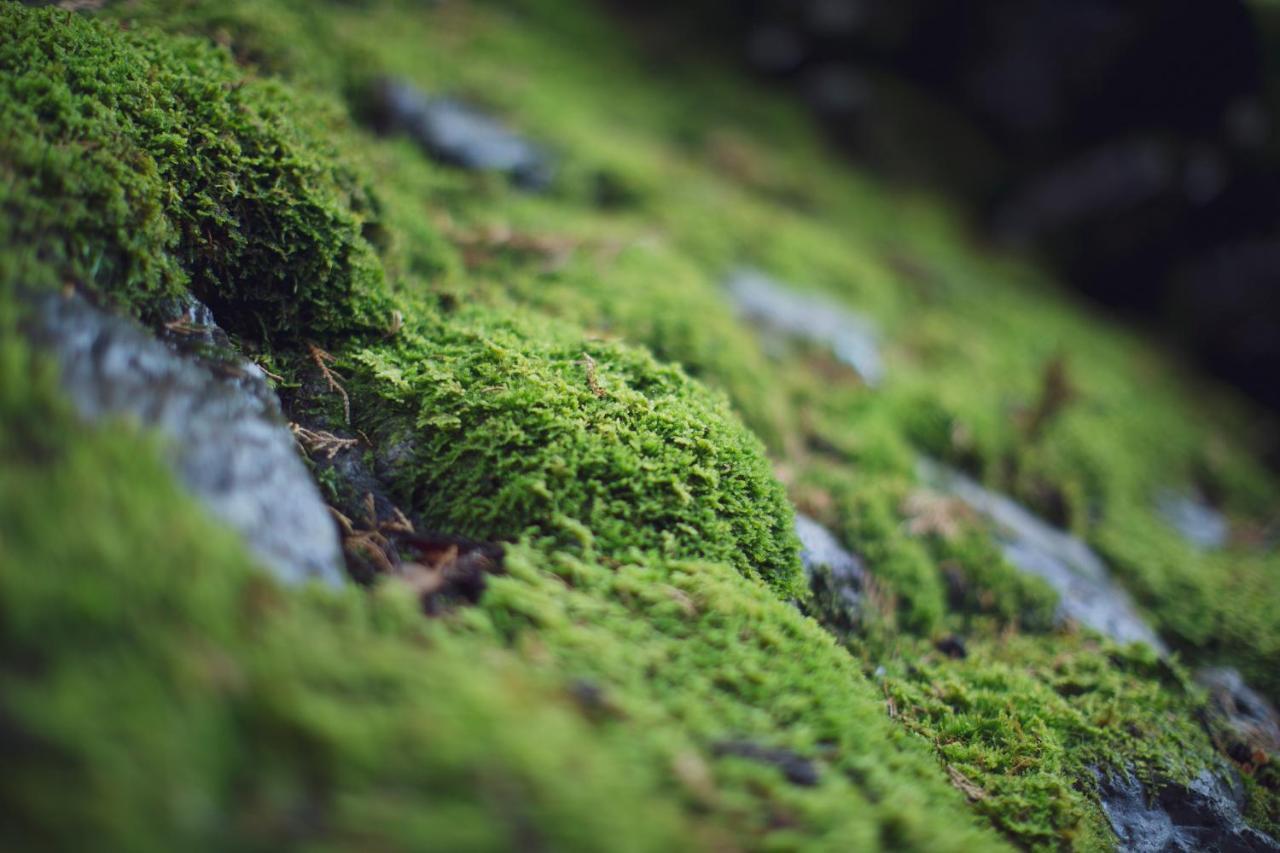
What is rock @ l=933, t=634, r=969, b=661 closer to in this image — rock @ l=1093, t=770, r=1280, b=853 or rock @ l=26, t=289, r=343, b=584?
rock @ l=1093, t=770, r=1280, b=853

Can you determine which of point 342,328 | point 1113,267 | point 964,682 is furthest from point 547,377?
point 1113,267

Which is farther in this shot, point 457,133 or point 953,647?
point 457,133

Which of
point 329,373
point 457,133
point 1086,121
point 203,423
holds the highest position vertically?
point 1086,121

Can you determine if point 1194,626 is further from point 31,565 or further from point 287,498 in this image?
point 31,565

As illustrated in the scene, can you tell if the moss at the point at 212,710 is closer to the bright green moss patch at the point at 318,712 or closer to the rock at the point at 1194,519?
the bright green moss patch at the point at 318,712

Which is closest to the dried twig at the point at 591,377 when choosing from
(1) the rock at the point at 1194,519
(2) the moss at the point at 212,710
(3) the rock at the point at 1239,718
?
(2) the moss at the point at 212,710

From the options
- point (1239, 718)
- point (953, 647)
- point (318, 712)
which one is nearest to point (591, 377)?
point (318, 712)

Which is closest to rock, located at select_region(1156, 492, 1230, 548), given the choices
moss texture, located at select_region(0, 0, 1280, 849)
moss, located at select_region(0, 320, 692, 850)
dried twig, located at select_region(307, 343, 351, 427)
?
moss texture, located at select_region(0, 0, 1280, 849)

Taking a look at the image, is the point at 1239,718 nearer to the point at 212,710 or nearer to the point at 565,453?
the point at 565,453
